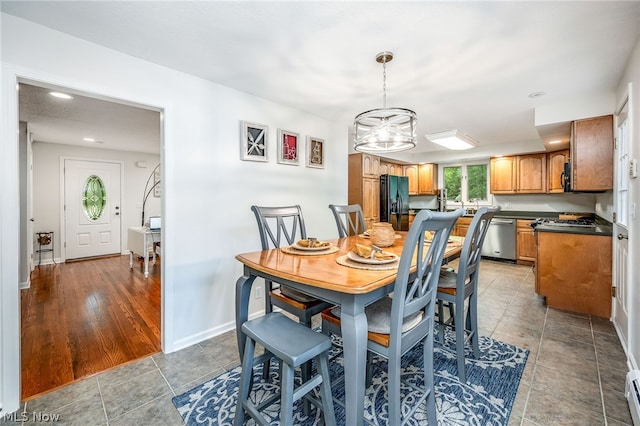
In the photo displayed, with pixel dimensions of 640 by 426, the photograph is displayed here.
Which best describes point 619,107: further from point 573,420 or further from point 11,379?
point 11,379

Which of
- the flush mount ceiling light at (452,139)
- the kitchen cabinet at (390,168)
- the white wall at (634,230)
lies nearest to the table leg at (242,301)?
the white wall at (634,230)

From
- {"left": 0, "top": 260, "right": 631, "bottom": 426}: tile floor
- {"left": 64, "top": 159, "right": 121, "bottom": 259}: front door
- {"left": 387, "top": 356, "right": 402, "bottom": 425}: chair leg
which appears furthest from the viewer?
{"left": 64, "top": 159, "right": 121, "bottom": 259}: front door

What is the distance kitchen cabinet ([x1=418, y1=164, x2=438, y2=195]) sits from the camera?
640 cm

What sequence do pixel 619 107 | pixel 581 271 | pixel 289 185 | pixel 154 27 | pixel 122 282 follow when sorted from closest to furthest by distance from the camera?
pixel 154 27, pixel 619 107, pixel 581 271, pixel 289 185, pixel 122 282

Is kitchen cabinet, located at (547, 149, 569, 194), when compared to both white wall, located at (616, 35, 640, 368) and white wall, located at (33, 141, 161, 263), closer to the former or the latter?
white wall, located at (616, 35, 640, 368)

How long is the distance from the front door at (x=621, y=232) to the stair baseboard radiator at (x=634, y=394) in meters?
0.75

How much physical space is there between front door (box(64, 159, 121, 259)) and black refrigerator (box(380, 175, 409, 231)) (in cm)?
565

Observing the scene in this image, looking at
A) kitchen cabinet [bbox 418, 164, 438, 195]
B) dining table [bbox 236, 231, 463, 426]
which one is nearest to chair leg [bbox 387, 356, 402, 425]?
dining table [bbox 236, 231, 463, 426]

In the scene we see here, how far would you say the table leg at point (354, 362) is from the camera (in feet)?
3.71

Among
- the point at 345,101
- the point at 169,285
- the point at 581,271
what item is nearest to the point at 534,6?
the point at 345,101

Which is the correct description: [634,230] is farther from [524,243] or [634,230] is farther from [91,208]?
[91,208]

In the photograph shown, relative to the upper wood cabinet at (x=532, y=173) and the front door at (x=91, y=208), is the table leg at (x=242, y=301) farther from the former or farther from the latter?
the front door at (x=91, y=208)

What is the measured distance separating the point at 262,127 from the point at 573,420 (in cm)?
313

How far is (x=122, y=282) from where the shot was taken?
13.3 ft
